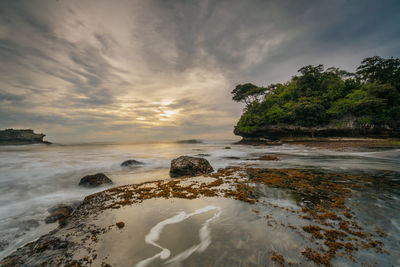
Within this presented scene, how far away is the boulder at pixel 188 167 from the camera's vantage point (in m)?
7.90

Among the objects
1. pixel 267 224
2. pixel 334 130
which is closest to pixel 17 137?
pixel 267 224

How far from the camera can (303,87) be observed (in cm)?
3428

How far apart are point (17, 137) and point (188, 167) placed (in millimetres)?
107799

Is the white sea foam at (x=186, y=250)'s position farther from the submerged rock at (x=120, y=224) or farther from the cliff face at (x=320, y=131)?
the cliff face at (x=320, y=131)

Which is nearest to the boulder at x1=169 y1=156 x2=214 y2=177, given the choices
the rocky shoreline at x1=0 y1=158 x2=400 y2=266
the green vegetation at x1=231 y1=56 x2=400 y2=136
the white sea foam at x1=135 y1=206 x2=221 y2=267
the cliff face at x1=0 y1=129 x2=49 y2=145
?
the rocky shoreline at x1=0 y1=158 x2=400 y2=266

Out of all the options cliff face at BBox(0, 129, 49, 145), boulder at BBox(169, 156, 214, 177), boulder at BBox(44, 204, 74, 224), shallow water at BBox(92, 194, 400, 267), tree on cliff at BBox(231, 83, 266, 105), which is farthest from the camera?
cliff face at BBox(0, 129, 49, 145)

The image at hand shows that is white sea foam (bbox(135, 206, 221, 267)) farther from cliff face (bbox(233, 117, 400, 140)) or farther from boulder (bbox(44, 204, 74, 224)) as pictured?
cliff face (bbox(233, 117, 400, 140))

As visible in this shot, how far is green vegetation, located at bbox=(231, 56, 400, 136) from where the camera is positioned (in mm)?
24078

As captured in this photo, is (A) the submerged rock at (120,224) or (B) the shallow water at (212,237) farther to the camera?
(A) the submerged rock at (120,224)

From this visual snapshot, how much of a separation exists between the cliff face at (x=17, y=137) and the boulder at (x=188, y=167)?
10511 cm

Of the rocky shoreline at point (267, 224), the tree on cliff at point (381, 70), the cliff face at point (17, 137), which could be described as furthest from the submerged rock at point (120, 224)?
the cliff face at point (17, 137)

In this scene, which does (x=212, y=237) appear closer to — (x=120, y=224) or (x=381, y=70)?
(x=120, y=224)

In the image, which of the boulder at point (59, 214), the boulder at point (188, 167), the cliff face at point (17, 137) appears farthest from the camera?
the cliff face at point (17, 137)

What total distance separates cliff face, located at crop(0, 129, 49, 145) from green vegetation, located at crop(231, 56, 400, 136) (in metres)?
102
